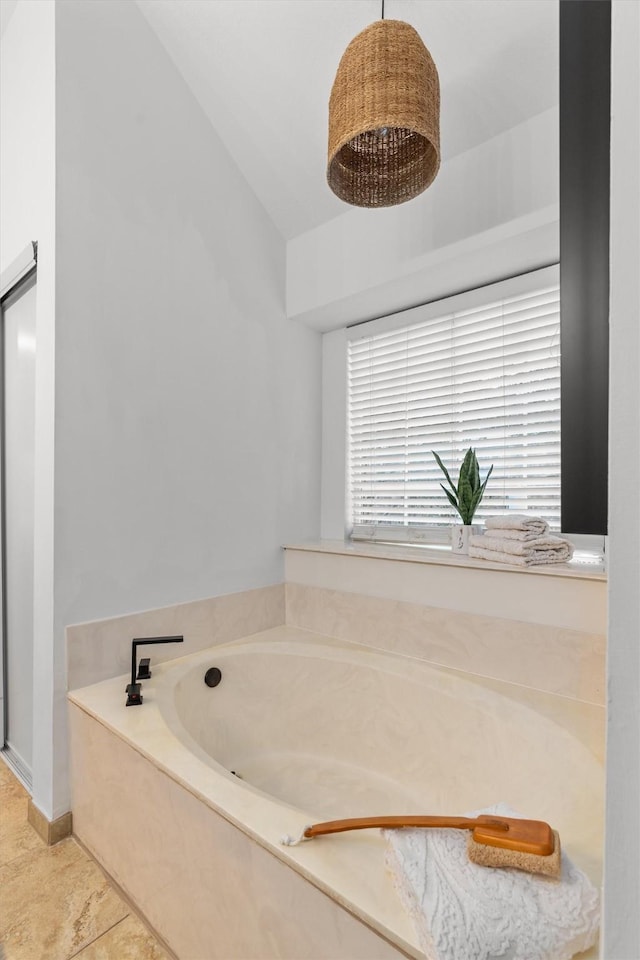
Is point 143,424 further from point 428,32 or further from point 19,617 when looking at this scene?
point 428,32

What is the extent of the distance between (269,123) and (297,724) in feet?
8.03

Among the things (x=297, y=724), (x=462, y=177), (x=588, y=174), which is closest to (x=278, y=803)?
(x=297, y=724)

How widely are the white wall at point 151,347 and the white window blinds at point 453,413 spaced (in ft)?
1.54

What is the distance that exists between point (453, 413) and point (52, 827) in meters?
2.15

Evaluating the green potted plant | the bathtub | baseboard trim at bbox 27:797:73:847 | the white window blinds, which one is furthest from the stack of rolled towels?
baseboard trim at bbox 27:797:73:847

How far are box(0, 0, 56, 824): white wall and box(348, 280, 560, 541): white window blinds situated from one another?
1.48 metres

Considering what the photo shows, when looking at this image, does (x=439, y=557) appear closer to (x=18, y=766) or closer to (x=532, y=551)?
(x=532, y=551)

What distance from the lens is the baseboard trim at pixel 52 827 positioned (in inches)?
64.0

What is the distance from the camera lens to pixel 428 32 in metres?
1.65

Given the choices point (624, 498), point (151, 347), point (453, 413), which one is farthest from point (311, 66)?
point (624, 498)

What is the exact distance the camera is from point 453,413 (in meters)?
2.29

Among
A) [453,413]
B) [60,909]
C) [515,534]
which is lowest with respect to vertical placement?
[60,909]

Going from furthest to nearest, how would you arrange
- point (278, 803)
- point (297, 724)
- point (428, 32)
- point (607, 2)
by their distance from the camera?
point (297, 724), point (428, 32), point (278, 803), point (607, 2)

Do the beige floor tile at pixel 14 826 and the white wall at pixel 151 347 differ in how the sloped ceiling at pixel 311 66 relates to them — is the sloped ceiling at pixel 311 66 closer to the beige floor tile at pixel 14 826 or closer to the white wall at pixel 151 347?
the white wall at pixel 151 347
